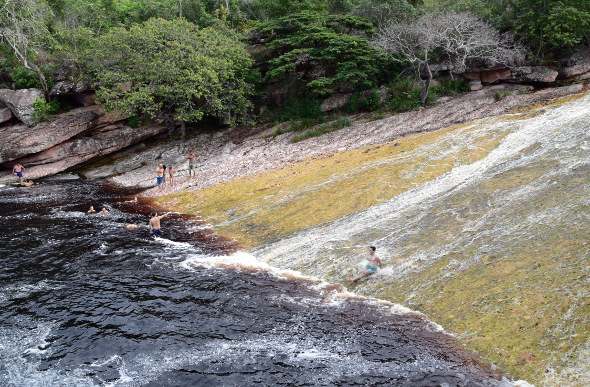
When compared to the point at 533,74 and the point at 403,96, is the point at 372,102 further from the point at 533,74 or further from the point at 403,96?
the point at 533,74

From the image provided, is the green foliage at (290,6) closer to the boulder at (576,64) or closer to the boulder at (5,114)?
the boulder at (576,64)

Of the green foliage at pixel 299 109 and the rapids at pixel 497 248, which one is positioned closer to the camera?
the rapids at pixel 497 248

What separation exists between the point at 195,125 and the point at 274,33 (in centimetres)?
1091

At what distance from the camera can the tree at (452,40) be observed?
2727 centimetres

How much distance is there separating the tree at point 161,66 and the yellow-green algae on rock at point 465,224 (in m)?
10.8

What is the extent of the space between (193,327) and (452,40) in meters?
26.1

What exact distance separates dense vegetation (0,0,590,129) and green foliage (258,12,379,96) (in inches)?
3.8

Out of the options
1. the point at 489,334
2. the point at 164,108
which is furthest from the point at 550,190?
the point at 164,108

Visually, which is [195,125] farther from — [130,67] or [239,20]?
[239,20]

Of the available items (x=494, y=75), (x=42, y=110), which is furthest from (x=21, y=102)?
(x=494, y=75)

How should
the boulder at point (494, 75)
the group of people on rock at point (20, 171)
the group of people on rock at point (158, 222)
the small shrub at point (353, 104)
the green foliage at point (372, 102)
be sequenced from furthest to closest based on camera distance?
the small shrub at point (353, 104) → the green foliage at point (372, 102) → the boulder at point (494, 75) → the group of people on rock at point (20, 171) → the group of people on rock at point (158, 222)

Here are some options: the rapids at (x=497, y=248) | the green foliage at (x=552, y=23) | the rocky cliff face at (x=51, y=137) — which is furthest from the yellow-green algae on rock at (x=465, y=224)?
the rocky cliff face at (x=51, y=137)

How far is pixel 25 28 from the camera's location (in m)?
30.6

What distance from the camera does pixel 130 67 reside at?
31547 millimetres
